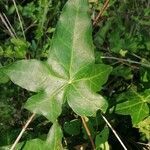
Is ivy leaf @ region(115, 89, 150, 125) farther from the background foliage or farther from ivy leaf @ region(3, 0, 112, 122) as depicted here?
ivy leaf @ region(3, 0, 112, 122)

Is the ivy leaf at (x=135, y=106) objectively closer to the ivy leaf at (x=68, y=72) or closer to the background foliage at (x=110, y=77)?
the background foliage at (x=110, y=77)

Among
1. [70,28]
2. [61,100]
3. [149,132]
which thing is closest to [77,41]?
[70,28]

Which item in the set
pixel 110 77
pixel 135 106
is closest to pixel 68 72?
pixel 135 106

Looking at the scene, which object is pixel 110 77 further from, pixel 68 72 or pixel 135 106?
pixel 68 72

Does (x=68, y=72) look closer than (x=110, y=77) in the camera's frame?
Yes

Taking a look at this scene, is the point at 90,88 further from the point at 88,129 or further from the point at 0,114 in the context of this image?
the point at 0,114

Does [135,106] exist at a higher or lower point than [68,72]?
lower

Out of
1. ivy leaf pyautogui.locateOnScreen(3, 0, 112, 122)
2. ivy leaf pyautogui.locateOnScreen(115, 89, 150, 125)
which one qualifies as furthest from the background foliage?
ivy leaf pyautogui.locateOnScreen(3, 0, 112, 122)
